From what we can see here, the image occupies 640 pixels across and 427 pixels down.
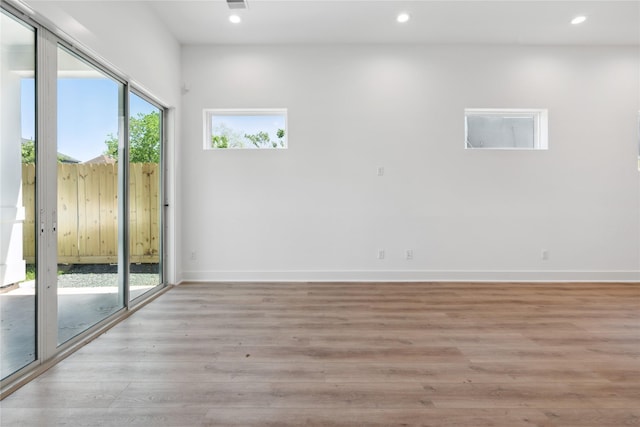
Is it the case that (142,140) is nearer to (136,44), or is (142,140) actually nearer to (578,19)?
(136,44)

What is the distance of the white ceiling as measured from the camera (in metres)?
3.41

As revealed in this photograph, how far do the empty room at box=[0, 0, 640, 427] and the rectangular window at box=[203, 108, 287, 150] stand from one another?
29 mm

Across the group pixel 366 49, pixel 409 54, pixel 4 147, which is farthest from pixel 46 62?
pixel 409 54

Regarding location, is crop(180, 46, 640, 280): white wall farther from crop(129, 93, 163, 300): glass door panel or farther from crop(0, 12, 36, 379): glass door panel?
crop(0, 12, 36, 379): glass door panel

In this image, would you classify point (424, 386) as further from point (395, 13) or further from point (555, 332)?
point (395, 13)

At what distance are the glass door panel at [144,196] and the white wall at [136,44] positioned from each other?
0.16m

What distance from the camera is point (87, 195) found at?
2.60 meters

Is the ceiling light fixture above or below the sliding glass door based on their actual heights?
above

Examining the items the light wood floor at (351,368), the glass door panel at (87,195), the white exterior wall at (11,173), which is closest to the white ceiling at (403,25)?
the glass door panel at (87,195)

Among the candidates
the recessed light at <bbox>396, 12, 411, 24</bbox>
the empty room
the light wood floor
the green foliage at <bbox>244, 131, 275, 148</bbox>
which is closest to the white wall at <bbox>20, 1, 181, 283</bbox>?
the empty room

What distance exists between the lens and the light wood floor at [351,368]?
5.37 ft

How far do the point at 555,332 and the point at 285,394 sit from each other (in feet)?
7.64

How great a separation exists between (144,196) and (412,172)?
3321 mm

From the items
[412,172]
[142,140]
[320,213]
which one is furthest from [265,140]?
[412,172]
